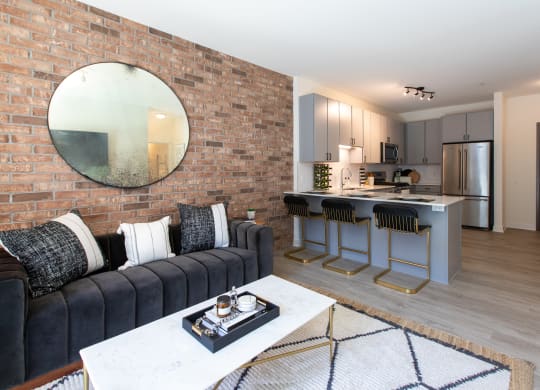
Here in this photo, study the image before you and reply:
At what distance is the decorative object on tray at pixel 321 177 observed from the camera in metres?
4.94

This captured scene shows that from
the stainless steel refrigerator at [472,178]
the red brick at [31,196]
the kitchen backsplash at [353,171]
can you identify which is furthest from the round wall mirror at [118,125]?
the stainless steel refrigerator at [472,178]

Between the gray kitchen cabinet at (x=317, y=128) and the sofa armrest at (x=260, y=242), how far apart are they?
1.98 meters

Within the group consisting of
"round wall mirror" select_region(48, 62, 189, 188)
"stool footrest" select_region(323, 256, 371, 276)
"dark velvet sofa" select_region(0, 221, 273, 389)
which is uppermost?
"round wall mirror" select_region(48, 62, 189, 188)

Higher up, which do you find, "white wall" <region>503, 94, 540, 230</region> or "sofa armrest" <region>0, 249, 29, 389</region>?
"white wall" <region>503, 94, 540, 230</region>

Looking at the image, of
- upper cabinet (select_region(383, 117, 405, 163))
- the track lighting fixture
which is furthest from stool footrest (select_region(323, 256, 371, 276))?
upper cabinet (select_region(383, 117, 405, 163))

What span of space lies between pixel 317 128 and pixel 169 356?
385 centimetres

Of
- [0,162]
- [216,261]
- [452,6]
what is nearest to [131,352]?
[216,261]

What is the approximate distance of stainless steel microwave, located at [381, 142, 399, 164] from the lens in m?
6.21

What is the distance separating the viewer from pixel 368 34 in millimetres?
3117

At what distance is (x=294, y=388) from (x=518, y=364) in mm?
1447

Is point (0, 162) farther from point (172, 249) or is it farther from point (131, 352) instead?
point (131, 352)

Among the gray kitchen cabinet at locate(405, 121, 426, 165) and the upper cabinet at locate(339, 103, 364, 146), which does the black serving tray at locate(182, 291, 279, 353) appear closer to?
the upper cabinet at locate(339, 103, 364, 146)

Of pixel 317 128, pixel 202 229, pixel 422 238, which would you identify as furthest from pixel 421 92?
pixel 202 229

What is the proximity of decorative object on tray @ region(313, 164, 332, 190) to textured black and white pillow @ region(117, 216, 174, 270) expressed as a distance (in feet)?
9.80
